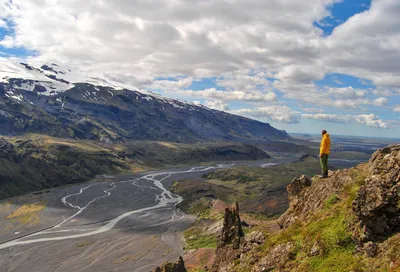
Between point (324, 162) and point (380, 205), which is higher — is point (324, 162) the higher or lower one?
the higher one

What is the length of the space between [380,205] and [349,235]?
2.07m

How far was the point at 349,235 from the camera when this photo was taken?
15.9 metres

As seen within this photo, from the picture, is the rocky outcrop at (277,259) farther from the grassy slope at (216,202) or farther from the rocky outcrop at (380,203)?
the grassy slope at (216,202)

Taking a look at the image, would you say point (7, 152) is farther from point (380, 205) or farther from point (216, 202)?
point (380, 205)

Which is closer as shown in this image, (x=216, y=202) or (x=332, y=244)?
(x=332, y=244)

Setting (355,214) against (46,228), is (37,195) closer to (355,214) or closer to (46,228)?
(46,228)

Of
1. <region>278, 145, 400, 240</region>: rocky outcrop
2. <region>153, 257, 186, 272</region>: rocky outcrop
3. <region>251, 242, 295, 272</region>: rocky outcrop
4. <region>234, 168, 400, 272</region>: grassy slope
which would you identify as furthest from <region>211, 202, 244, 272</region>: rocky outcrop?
<region>153, 257, 186, 272</region>: rocky outcrop

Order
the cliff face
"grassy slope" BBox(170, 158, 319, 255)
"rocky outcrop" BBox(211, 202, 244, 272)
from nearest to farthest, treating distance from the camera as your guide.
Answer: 1. the cliff face
2. "rocky outcrop" BBox(211, 202, 244, 272)
3. "grassy slope" BBox(170, 158, 319, 255)

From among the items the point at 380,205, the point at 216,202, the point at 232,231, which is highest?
the point at 380,205

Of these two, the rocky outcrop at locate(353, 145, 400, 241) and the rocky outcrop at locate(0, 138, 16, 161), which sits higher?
the rocky outcrop at locate(353, 145, 400, 241)

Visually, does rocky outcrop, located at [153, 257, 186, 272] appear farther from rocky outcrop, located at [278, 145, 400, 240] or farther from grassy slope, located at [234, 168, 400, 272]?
rocky outcrop, located at [278, 145, 400, 240]

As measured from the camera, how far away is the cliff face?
14.4 m

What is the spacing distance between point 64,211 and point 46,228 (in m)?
21.5

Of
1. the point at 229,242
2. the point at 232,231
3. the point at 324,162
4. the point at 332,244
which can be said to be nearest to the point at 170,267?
the point at 229,242
